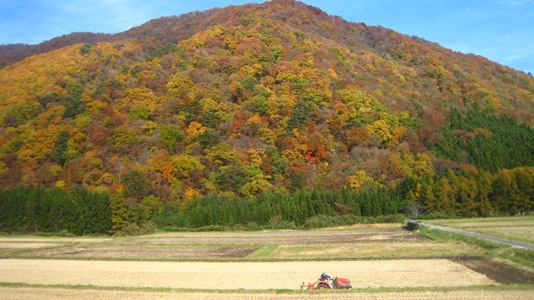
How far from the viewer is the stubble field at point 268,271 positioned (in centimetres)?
1351

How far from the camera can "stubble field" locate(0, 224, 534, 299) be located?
13.5m

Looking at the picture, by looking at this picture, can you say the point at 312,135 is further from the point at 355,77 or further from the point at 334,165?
the point at 355,77

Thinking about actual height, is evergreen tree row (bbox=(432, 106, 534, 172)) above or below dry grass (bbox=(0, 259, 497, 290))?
above

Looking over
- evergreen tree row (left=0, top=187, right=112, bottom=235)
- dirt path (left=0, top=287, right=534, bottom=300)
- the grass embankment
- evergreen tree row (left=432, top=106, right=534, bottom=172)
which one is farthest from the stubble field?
evergreen tree row (left=432, top=106, right=534, bottom=172)

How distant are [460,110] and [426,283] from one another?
67158 mm

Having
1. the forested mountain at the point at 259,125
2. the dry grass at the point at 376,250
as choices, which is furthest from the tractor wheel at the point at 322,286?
the forested mountain at the point at 259,125

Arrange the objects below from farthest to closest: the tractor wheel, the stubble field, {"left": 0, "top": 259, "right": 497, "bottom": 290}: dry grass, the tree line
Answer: the tree line → {"left": 0, "top": 259, "right": 497, "bottom": 290}: dry grass → the tractor wheel → the stubble field

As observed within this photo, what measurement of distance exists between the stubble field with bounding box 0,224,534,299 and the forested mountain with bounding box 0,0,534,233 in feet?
51.5

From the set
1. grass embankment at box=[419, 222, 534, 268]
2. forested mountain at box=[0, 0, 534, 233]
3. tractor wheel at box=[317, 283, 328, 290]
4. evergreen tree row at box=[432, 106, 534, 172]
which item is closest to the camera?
tractor wheel at box=[317, 283, 328, 290]

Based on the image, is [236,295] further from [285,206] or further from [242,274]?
[285,206]

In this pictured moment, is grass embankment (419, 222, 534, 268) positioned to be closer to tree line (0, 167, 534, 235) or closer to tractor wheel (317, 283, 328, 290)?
tractor wheel (317, 283, 328, 290)

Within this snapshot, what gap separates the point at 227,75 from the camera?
71.6 meters

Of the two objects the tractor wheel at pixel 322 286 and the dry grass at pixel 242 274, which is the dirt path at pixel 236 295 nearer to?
the tractor wheel at pixel 322 286

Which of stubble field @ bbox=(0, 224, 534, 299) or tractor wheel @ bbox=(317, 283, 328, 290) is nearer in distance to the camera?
stubble field @ bbox=(0, 224, 534, 299)
